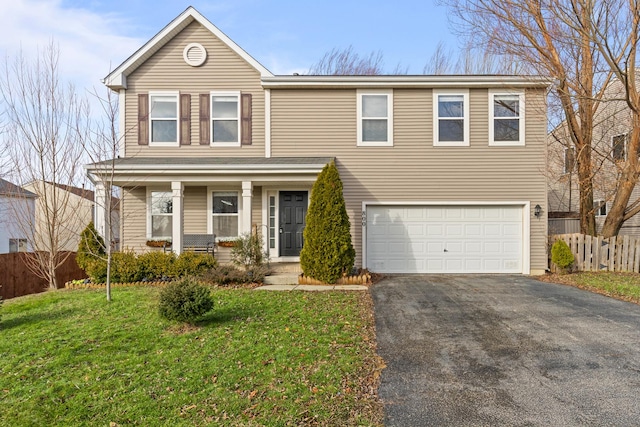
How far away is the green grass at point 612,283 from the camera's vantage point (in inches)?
318

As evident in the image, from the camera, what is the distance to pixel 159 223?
11.5 metres

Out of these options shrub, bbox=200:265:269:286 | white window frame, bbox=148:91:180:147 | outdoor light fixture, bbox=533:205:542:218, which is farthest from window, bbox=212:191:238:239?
outdoor light fixture, bbox=533:205:542:218

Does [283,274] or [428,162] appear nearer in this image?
[283,274]

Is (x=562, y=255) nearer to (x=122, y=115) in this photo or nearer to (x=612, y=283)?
(x=612, y=283)

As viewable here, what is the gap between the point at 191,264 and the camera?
9.70 m

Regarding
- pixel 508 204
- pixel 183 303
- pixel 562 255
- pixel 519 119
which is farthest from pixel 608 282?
pixel 183 303

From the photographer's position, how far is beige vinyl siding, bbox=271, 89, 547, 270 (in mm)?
11023

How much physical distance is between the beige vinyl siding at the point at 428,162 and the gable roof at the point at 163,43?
2.33 m

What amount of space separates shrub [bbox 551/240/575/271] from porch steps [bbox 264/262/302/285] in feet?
22.7

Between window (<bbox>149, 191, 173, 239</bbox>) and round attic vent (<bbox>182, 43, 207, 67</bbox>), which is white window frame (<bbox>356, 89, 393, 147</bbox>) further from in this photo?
window (<bbox>149, 191, 173, 239</bbox>)

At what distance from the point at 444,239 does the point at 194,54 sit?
8993 mm

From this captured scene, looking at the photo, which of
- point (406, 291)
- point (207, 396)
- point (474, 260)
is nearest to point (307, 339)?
point (207, 396)

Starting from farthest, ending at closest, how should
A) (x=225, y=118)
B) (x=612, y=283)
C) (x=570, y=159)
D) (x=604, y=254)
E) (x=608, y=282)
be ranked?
(x=570, y=159) → (x=225, y=118) → (x=604, y=254) → (x=608, y=282) → (x=612, y=283)

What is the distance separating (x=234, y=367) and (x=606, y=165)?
13.6m
